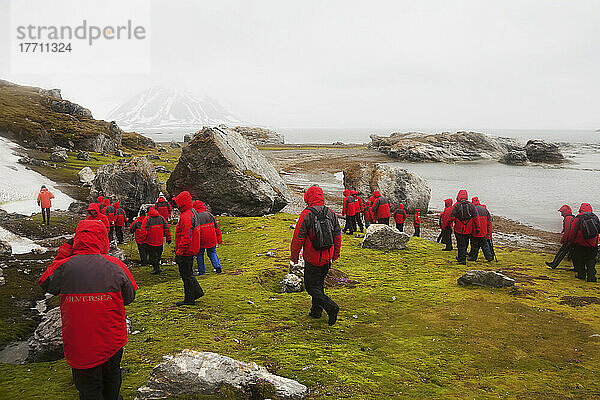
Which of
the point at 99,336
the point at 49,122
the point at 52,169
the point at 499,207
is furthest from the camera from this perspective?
the point at 49,122

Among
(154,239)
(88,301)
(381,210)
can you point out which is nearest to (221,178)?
(381,210)

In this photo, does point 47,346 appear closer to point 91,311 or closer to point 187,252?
point 91,311

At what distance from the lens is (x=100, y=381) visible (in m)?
5.53

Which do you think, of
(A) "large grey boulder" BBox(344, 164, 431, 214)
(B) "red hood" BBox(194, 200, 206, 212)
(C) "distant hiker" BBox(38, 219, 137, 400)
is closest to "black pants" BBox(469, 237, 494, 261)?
(B) "red hood" BBox(194, 200, 206, 212)

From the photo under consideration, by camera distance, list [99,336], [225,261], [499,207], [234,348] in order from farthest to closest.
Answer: [499,207] < [225,261] < [234,348] < [99,336]

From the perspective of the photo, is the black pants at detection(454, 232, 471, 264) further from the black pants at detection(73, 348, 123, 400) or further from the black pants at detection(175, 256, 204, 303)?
the black pants at detection(73, 348, 123, 400)

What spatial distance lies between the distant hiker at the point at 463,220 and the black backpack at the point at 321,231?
9124 mm

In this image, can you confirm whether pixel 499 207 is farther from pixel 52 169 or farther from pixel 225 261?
pixel 52 169

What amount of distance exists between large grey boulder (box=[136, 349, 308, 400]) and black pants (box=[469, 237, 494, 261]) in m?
13.4

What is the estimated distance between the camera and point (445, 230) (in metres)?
20.5

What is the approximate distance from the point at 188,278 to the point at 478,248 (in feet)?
43.1

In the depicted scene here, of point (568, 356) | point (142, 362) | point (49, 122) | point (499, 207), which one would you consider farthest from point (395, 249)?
point (49, 122)

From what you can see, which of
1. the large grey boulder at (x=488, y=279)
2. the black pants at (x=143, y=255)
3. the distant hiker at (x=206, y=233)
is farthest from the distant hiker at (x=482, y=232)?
the black pants at (x=143, y=255)

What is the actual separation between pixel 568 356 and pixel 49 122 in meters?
90.6
